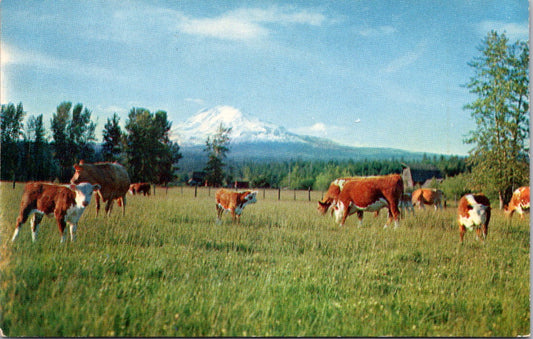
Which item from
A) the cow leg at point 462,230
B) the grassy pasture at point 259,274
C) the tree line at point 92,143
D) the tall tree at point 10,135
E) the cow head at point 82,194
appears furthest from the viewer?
the cow leg at point 462,230

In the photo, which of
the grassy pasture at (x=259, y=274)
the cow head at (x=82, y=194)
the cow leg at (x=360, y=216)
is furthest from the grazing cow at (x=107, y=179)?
the cow leg at (x=360, y=216)

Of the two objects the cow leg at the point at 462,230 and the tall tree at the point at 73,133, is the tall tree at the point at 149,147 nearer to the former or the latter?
the tall tree at the point at 73,133

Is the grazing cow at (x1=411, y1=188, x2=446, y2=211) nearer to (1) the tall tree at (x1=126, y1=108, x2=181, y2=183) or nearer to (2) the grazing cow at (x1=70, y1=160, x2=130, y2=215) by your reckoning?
(1) the tall tree at (x1=126, y1=108, x2=181, y2=183)

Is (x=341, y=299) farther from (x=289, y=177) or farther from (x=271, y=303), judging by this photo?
(x=289, y=177)

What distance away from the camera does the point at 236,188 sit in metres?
4.10

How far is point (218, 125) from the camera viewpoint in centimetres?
391

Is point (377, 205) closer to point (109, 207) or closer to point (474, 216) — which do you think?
point (474, 216)

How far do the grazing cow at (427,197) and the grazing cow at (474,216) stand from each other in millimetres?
220

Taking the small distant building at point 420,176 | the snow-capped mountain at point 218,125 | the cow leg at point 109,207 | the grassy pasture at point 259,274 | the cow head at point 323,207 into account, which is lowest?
Result: the grassy pasture at point 259,274

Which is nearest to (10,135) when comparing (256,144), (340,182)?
(256,144)

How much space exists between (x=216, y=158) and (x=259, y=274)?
1364 millimetres

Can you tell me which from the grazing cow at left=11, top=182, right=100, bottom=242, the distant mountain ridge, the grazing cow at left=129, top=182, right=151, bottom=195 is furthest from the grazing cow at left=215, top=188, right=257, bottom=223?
the grazing cow at left=11, top=182, right=100, bottom=242

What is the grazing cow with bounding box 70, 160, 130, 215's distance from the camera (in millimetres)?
3783

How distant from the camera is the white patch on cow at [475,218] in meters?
4.02
